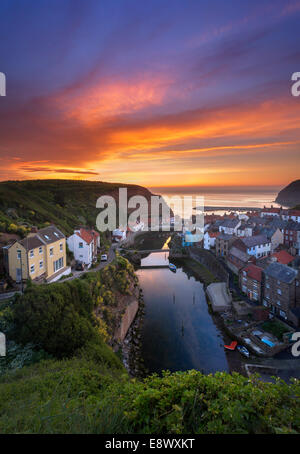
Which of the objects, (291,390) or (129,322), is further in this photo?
(129,322)

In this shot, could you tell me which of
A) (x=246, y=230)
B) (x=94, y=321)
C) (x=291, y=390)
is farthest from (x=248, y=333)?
(x=246, y=230)

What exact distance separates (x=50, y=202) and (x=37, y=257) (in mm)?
41646

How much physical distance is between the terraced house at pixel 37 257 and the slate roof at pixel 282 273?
18483 mm

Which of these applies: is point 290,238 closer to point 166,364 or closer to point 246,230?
point 246,230

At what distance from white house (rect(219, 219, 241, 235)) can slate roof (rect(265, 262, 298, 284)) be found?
23587 mm

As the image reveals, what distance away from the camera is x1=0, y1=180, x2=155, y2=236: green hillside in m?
32.4

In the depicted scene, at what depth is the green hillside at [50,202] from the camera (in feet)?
106

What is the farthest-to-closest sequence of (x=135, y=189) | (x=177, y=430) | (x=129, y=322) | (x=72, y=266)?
(x=135, y=189) → (x=72, y=266) → (x=129, y=322) → (x=177, y=430)

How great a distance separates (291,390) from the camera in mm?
4016

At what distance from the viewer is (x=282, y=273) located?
20.1 metres

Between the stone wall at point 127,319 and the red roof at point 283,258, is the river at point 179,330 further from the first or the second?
the red roof at point 283,258

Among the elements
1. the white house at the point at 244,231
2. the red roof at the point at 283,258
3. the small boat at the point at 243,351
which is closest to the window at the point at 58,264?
the small boat at the point at 243,351

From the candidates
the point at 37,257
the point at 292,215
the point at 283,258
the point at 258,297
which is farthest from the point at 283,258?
the point at 292,215

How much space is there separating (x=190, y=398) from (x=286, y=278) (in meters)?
18.7
